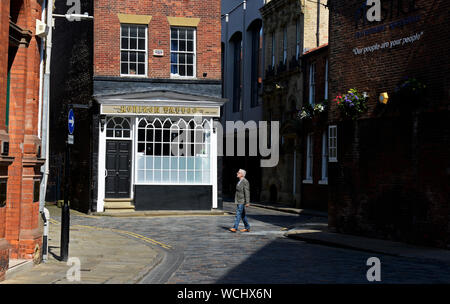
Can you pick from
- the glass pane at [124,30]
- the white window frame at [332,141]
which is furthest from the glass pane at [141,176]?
the white window frame at [332,141]

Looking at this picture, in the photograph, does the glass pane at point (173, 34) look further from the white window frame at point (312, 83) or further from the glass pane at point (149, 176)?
the white window frame at point (312, 83)

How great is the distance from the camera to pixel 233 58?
4372cm

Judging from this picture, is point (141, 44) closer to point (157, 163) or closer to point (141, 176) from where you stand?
point (157, 163)

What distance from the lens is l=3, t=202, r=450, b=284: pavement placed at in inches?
Result: 401

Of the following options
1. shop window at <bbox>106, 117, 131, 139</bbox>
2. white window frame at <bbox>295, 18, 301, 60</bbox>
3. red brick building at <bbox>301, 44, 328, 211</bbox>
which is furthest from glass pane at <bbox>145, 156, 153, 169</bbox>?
white window frame at <bbox>295, 18, 301, 60</bbox>

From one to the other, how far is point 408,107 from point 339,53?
3.46 m

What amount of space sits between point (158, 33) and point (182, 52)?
1222 millimetres

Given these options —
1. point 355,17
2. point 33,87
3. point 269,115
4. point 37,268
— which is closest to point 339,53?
point 355,17

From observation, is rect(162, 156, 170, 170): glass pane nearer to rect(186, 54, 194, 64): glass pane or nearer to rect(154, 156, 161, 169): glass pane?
rect(154, 156, 161, 169): glass pane

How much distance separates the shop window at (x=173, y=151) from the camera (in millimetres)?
24547

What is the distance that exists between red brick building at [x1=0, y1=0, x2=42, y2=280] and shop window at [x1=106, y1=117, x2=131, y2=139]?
13.3 m

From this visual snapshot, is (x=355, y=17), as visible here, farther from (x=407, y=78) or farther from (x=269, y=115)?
(x=269, y=115)

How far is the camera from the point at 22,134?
10.7 meters

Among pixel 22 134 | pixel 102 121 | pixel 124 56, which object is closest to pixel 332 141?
pixel 102 121
